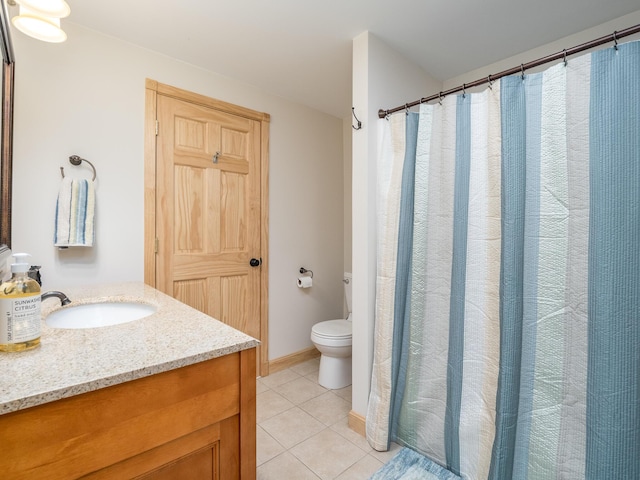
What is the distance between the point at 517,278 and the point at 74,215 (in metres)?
2.12

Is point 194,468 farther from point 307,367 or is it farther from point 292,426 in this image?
point 307,367

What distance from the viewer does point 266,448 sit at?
170cm

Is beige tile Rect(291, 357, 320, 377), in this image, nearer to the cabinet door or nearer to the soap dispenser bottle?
the cabinet door

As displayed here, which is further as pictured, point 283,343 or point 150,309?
point 283,343

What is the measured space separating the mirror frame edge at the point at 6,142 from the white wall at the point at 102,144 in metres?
0.16

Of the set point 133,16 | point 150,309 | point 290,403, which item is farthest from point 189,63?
point 290,403

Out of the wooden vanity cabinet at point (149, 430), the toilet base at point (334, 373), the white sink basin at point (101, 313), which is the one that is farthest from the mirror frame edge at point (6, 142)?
the toilet base at point (334, 373)

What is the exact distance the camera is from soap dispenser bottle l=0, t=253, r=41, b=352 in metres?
0.73

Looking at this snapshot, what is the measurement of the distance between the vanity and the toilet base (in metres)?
1.51

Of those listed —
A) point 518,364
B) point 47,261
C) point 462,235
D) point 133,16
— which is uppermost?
point 133,16

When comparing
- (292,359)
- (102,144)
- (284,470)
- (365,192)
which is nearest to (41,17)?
(102,144)

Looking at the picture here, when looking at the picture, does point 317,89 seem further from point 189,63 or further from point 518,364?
point 518,364

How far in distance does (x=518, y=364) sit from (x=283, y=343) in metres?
1.83

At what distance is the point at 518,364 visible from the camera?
4.12 feet
